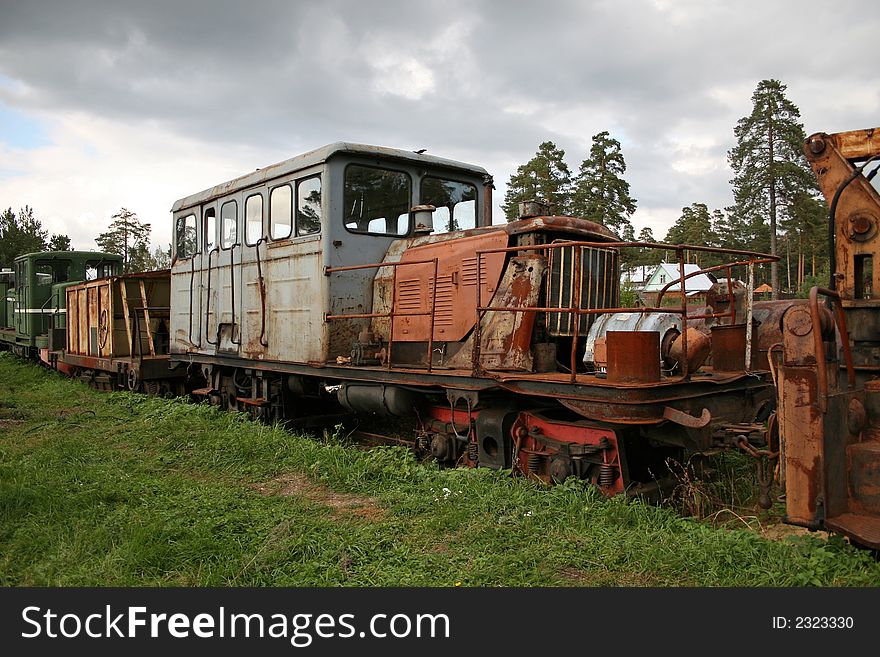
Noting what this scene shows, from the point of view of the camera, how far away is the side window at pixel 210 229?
10234 mm

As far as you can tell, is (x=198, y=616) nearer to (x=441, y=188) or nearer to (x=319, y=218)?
(x=319, y=218)

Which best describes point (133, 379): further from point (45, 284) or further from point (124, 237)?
point (124, 237)

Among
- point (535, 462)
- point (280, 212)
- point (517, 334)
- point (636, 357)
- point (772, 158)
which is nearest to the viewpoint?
point (636, 357)

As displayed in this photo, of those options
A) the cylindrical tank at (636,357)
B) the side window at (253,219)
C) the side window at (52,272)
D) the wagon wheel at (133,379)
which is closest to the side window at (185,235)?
the side window at (253,219)

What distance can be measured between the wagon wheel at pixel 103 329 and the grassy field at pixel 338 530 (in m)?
6.28

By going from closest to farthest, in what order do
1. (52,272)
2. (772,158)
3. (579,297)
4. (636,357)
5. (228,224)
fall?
(636,357), (579,297), (228,224), (52,272), (772,158)

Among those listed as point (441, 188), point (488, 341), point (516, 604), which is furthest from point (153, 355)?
point (516, 604)

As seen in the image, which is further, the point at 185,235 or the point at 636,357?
the point at 185,235

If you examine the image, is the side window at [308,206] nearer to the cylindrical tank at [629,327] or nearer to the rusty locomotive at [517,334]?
the rusty locomotive at [517,334]

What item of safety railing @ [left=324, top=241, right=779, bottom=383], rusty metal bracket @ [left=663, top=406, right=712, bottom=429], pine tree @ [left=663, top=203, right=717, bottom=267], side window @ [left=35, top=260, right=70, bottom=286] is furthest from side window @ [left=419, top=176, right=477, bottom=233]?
pine tree @ [left=663, top=203, right=717, bottom=267]

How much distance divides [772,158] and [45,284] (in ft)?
109

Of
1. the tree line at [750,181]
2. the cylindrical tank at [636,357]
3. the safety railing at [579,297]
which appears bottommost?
the cylindrical tank at [636,357]

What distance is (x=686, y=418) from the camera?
504 cm

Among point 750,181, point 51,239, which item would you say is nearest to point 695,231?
point 750,181
